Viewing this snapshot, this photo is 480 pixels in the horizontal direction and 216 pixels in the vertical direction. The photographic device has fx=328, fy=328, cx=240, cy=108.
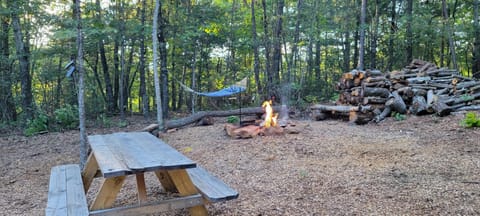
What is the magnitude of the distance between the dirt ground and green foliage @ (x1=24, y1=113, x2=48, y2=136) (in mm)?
890

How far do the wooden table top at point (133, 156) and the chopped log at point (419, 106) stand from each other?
196 inches

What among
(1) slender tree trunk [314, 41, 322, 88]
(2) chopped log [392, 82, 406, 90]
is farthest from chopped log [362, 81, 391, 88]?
(1) slender tree trunk [314, 41, 322, 88]

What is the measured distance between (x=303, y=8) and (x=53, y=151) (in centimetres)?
770

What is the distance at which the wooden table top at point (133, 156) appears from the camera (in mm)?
1847

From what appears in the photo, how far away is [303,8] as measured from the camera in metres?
9.94

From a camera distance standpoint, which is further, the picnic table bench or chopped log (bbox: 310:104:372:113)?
chopped log (bbox: 310:104:372:113)

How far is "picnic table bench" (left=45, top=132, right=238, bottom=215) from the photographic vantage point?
6.25 ft

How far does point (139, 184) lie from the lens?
2.46 metres

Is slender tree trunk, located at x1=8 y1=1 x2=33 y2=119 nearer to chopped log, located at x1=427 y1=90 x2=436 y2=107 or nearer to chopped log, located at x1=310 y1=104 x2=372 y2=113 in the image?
chopped log, located at x1=310 y1=104 x2=372 y2=113

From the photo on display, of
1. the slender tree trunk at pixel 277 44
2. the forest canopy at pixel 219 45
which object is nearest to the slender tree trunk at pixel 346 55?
the forest canopy at pixel 219 45

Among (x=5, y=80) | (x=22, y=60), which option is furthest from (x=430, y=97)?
(x=5, y=80)

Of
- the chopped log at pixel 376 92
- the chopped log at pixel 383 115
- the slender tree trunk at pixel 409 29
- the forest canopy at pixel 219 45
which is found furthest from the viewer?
the slender tree trunk at pixel 409 29

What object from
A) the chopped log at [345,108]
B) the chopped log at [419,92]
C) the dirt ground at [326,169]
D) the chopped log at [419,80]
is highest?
the chopped log at [419,80]

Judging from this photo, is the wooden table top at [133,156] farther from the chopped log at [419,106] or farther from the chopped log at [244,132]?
the chopped log at [419,106]
